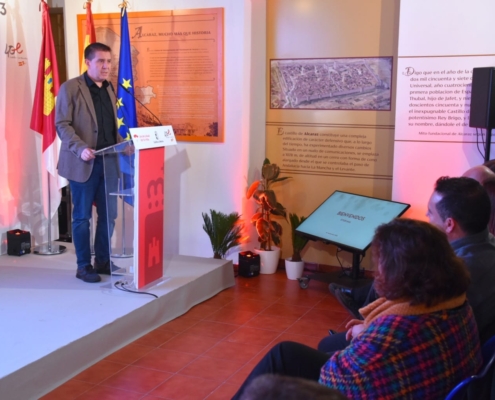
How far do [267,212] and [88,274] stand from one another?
1.59 m

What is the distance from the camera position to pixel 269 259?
5379 millimetres

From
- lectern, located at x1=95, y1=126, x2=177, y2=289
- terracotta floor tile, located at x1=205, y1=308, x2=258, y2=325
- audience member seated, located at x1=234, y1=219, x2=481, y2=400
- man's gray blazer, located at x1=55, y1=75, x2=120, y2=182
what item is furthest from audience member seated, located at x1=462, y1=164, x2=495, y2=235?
man's gray blazer, located at x1=55, y1=75, x2=120, y2=182

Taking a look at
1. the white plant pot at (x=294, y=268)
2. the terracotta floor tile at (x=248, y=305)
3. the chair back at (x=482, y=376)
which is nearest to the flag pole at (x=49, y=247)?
the terracotta floor tile at (x=248, y=305)

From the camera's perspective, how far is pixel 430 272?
1.74 m

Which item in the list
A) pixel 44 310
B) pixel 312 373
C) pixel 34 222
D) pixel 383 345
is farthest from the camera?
pixel 34 222

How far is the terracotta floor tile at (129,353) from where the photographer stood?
356 cm

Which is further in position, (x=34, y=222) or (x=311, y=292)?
(x=34, y=222)

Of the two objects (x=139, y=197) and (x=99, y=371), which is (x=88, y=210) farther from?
(x=99, y=371)

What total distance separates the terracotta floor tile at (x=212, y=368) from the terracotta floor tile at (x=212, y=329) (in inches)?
14.9

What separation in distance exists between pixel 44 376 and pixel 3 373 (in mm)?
266

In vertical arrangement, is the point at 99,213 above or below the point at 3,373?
above

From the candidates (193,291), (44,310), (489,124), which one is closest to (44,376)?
(44,310)

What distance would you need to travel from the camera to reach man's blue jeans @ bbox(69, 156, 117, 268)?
4.32m

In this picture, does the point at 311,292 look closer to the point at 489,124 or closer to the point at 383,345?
the point at 489,124
